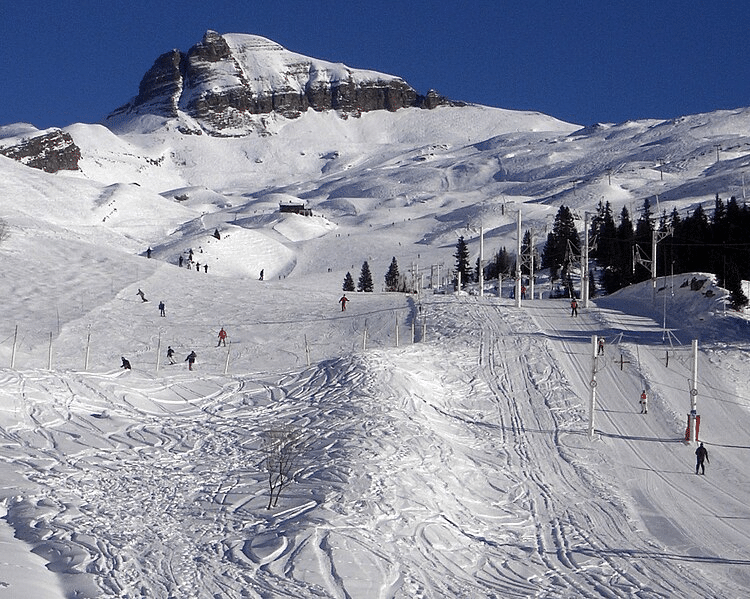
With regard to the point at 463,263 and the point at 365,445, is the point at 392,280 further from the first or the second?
the point at 365,445

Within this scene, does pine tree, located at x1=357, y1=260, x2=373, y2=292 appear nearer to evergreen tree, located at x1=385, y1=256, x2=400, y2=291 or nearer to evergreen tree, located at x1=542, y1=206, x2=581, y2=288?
evergreen tree, located at x1=385, y1=256, x2=400, y2=291

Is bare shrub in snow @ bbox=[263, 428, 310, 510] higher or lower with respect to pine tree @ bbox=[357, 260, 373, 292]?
lower

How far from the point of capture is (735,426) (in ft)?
96.1

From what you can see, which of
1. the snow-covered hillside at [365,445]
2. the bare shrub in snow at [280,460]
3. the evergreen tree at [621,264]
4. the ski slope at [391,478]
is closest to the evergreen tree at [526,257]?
the evergreen tree at [621,264]

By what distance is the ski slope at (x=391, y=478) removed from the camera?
1605cm

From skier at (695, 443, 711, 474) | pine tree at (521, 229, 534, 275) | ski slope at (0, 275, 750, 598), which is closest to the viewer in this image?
ski slope at (0, 275, 750, 598)

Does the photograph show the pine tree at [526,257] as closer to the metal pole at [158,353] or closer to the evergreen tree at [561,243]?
the evergreen tree at [561,243]

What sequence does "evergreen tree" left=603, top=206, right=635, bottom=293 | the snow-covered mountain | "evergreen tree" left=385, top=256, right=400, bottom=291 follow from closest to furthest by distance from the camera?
the snow-covered mountain
"evergreen tree" left=603, top=206, right=635, bottom=293
"evergreen tree" left=385, top=256, right=400, bottom=291

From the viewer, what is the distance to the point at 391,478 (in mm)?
21125

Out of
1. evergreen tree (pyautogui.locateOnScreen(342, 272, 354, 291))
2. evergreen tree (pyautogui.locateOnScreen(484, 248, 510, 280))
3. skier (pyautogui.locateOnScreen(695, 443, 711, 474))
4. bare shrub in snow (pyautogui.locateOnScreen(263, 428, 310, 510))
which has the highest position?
evergreen tree (pyautogui.locateOnScreen(484, 248, 510, 280))

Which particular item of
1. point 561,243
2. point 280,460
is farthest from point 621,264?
point 280,460

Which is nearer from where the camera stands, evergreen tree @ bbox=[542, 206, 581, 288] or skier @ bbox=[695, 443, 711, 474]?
skier @ bbox=[695, 443, 711, 474]

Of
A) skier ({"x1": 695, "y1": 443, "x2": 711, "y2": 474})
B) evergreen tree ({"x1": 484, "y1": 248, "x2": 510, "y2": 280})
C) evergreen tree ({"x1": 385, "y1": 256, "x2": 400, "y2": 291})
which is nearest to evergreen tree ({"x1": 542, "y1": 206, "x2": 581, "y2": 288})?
evergreen tree ({"x1": 484, "y1": 248, "x2": 510, "y2": 280})

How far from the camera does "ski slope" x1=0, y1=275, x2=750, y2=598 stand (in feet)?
52.6
